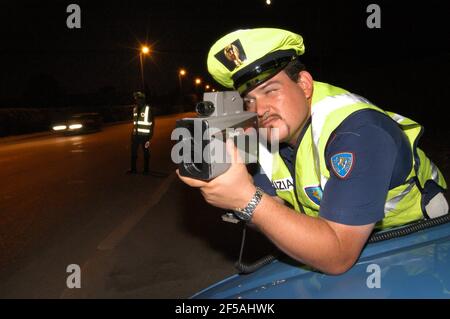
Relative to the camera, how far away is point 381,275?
1.41 metres

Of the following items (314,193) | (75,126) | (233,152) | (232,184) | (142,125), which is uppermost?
(233,152)

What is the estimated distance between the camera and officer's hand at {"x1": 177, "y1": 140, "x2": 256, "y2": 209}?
1.50 metres

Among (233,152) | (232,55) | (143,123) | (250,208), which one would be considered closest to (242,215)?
(250,208)

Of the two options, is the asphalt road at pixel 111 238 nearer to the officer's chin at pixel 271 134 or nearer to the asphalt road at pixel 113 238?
the asphalt road at pixel 113 238

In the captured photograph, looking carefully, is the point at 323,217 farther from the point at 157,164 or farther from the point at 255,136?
the point at 157,164

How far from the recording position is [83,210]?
6449 millimetres

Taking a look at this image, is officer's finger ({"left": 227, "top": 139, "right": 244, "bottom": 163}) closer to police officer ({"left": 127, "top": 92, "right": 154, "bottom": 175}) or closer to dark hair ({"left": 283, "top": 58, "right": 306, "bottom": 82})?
dark hair ({"left": 283, "top": 58, "right": 306, "bottom": 82})

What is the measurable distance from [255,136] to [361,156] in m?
0.45

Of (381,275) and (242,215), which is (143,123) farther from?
(381,275)

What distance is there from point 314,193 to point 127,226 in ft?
13.4

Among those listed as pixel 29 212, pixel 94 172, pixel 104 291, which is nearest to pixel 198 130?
pixel 104 291

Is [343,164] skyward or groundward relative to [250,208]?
skyward

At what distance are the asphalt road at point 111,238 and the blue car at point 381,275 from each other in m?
2.08

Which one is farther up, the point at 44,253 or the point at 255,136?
the point at 255,136
